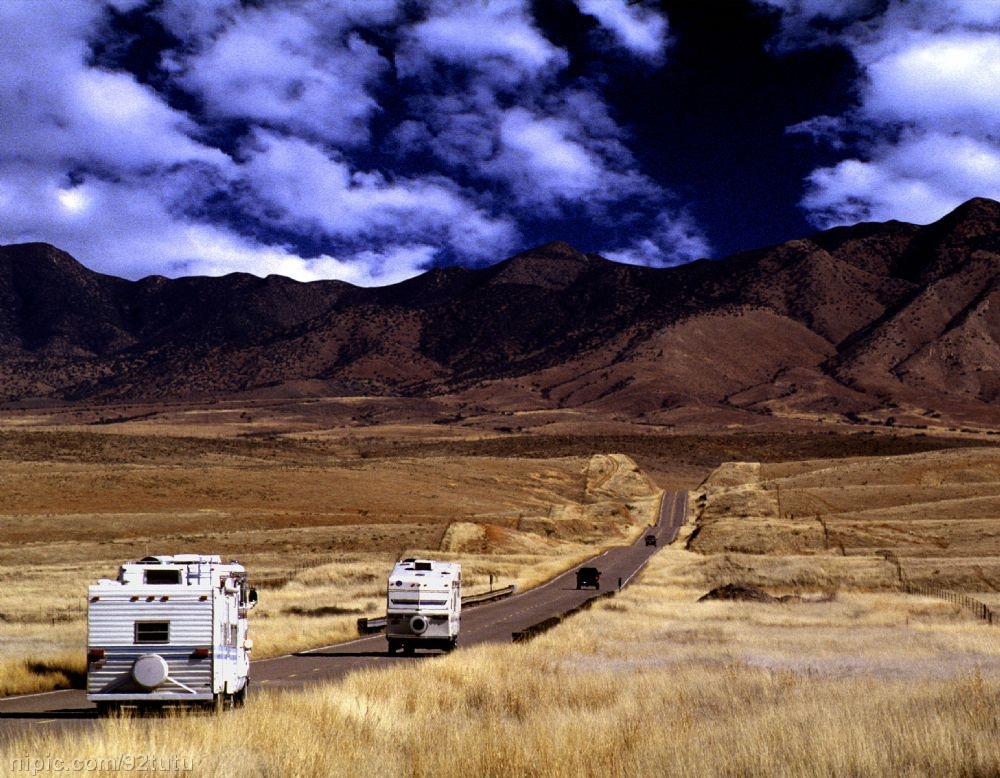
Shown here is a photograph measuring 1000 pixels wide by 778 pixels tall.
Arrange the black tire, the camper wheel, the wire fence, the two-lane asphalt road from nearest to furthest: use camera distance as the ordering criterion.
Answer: the camper wheel → the black tire → the two-lane asphalt road → the wire fence

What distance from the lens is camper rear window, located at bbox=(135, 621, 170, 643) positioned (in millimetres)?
17219

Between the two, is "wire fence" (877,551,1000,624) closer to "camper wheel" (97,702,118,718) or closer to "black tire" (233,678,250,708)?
"black tire" (233,678,250,708)

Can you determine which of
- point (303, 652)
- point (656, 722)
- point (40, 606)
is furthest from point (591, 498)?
point (656, 722)

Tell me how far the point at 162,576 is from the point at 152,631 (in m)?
1.06

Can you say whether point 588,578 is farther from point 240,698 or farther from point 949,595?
point 240,698

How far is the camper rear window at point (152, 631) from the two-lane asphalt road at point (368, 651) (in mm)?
1865

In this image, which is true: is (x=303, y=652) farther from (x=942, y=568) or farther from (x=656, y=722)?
(x=942, y=568)

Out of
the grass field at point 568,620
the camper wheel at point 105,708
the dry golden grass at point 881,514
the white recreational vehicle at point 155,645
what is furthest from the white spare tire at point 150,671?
the dry golden grass at point 881,514

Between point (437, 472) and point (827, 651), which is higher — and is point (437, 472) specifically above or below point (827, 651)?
above

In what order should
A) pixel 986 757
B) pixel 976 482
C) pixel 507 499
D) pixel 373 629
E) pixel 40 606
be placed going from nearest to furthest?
pixel 986 757, pixel 373 629, pixel 40 606, pixel 976 482, pixel 507 499

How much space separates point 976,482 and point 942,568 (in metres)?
44.0

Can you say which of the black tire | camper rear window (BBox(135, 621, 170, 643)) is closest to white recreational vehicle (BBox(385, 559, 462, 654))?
the black tire

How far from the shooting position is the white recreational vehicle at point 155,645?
1695 cm

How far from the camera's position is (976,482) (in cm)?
10150
